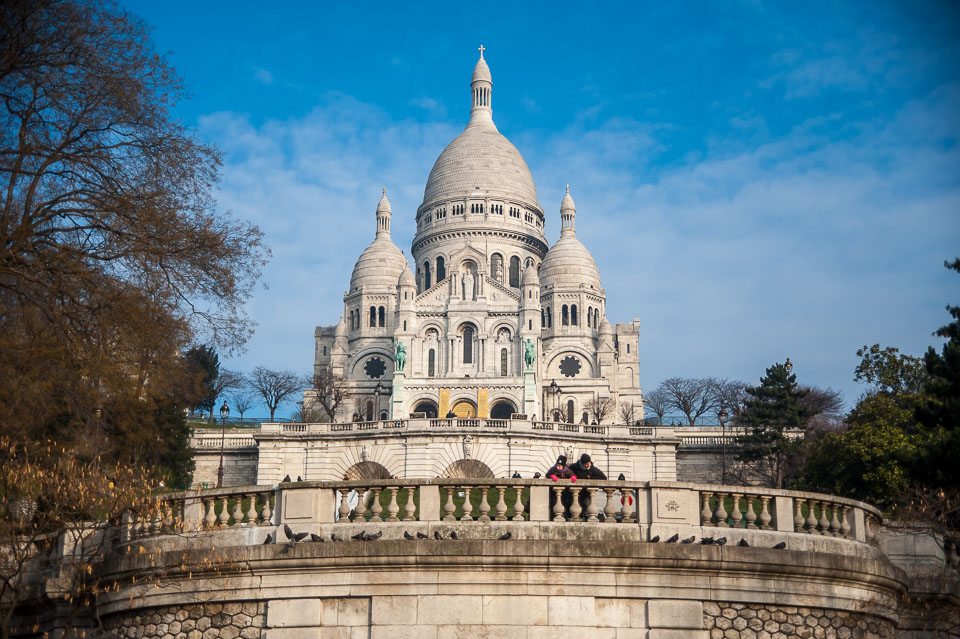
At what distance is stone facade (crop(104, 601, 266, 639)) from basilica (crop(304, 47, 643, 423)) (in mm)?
68275

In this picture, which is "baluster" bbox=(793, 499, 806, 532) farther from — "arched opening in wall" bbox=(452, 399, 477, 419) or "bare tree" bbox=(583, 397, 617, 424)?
"arched opening in wall" bbox=(452, 399, 477, 419)

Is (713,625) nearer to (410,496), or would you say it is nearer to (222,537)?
(410,496)

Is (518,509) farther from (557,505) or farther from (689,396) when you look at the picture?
(689,396)

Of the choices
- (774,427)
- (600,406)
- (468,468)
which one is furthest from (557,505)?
(600,406)

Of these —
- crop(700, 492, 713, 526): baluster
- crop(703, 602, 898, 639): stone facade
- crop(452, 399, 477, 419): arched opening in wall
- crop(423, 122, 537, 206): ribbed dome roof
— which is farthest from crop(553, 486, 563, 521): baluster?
crop(423, 122, 537, 206): ribbed dome roof

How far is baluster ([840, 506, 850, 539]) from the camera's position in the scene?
1530 cm

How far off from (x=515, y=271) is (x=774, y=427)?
5762 cm

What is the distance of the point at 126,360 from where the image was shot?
53.5 ft

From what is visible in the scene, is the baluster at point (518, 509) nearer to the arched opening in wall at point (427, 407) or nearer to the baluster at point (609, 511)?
the baluster at point (609, 511)

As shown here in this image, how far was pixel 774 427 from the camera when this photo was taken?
61688 mm

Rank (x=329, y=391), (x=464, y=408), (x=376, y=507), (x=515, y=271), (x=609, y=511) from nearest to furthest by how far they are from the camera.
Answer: (x=609, y=511)
(x=376, y=507)
(x=329, y=391)
(x=464, y=408)
(x=515, y=271)

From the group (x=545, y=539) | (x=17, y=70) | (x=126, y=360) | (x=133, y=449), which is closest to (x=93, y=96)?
(x=17, y=70)

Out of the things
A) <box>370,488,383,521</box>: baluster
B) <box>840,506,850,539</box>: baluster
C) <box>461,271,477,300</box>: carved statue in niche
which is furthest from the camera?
<box>461,271,477,300</box>: carved statue in niche

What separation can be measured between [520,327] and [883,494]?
66106 millimetres
